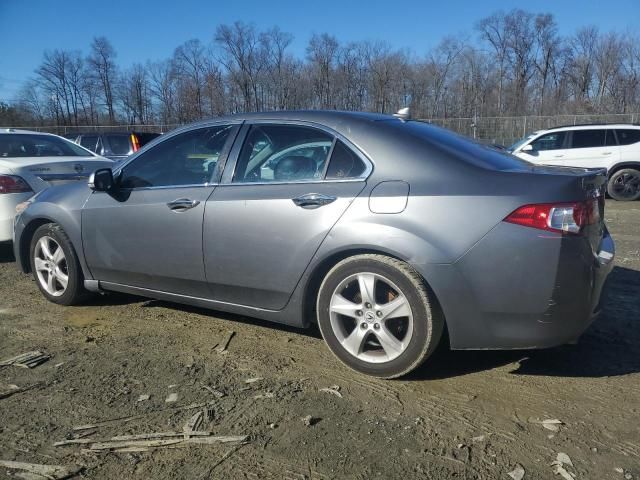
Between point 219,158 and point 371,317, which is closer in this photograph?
point 371,317

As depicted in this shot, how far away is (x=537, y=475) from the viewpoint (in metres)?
2.31

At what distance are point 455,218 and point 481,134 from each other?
2466 centimetres

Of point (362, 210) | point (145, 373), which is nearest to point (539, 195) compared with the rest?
point (362, 210)

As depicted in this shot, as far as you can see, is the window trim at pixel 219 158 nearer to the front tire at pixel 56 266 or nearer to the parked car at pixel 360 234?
the parked car at pixel 360 234

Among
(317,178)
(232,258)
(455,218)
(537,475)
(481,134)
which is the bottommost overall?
(537,475)

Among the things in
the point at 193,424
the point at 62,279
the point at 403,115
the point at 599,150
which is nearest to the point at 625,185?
the point at 599,150

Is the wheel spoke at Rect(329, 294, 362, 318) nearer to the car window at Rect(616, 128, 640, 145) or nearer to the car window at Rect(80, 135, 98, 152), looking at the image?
the car window at Rect(616, 128, 640, 145)

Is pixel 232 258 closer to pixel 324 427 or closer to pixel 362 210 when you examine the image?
pixel 362 210

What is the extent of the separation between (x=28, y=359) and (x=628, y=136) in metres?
13.2

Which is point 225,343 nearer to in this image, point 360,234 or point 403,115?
point 360,234

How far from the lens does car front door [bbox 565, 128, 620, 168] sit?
12.8m

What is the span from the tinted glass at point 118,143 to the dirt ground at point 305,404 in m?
13.1

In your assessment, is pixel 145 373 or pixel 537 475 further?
pixel 145 373

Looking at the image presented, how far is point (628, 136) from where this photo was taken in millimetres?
12711
